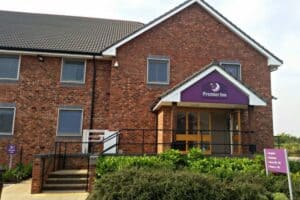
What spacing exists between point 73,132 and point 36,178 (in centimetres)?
540

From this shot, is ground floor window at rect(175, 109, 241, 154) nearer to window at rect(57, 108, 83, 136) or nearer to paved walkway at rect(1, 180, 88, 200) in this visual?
paved walkway at rect(1, 180, 88, 200)

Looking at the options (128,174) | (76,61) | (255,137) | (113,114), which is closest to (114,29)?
(76,61)

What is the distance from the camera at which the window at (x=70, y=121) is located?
15516 mm

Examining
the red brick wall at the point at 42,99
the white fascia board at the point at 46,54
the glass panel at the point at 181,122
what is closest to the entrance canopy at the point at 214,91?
the glass panel at the point at 181,122

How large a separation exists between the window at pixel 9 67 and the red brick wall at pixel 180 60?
5579 millimetres

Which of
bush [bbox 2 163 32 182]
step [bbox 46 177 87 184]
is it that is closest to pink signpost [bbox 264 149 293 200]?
step [bbox 46 177 87 184]

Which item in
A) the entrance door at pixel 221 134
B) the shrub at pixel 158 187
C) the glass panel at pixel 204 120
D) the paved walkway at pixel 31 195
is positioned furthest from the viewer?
the entrance door at pixel 221 134

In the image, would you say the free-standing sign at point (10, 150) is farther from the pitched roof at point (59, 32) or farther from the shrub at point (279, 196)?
the shrub at point (279, 196)

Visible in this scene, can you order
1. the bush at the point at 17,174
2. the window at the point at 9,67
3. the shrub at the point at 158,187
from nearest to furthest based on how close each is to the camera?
the shrub at the point at 158,187, the bush at the point at 17,174, the window at the point at 9,67

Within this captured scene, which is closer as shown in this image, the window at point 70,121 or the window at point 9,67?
the window at point 70,121

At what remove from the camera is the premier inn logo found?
1308 centimetres

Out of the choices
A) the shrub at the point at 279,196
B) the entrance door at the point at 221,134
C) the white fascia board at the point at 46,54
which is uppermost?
the white fascia board at the point at 46,54

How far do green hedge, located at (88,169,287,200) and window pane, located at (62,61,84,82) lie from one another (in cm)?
935

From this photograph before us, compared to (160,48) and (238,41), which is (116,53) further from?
(238,41)
